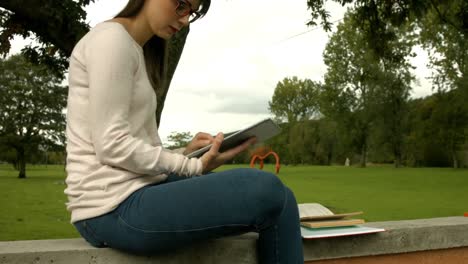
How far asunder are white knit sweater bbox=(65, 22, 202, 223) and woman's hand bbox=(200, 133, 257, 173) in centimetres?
5

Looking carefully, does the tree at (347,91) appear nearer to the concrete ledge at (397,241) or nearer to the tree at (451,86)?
the tree at (451,86)

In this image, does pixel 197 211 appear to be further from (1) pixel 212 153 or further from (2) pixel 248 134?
(2) pixel 248 134

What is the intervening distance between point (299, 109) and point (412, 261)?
55.7 m

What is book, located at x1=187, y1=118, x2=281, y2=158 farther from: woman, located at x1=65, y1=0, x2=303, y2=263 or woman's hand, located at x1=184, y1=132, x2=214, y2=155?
woman's hand, located at x1=184, y1=132, x2=214, y2=155

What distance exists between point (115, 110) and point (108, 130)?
0.22 feet

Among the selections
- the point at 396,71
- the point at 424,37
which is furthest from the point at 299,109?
the point at 424,37

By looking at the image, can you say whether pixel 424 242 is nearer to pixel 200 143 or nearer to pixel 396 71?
pixel 200 143

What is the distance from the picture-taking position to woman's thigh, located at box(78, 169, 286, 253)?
1.66 m

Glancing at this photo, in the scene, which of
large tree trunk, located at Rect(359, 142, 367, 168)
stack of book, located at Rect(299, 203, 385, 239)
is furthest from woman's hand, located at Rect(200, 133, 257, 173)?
large tree trunk, located at Rect(359, 142, 367, 168)

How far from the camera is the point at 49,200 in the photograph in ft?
51.3

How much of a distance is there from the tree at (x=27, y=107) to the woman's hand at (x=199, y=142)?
98.8 feet

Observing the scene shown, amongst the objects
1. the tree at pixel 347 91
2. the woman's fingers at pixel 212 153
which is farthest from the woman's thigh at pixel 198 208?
the tree at pixel 347 91

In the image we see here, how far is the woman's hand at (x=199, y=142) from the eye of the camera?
7.00 feet

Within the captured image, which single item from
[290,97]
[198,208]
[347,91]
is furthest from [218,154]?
[290,97]
